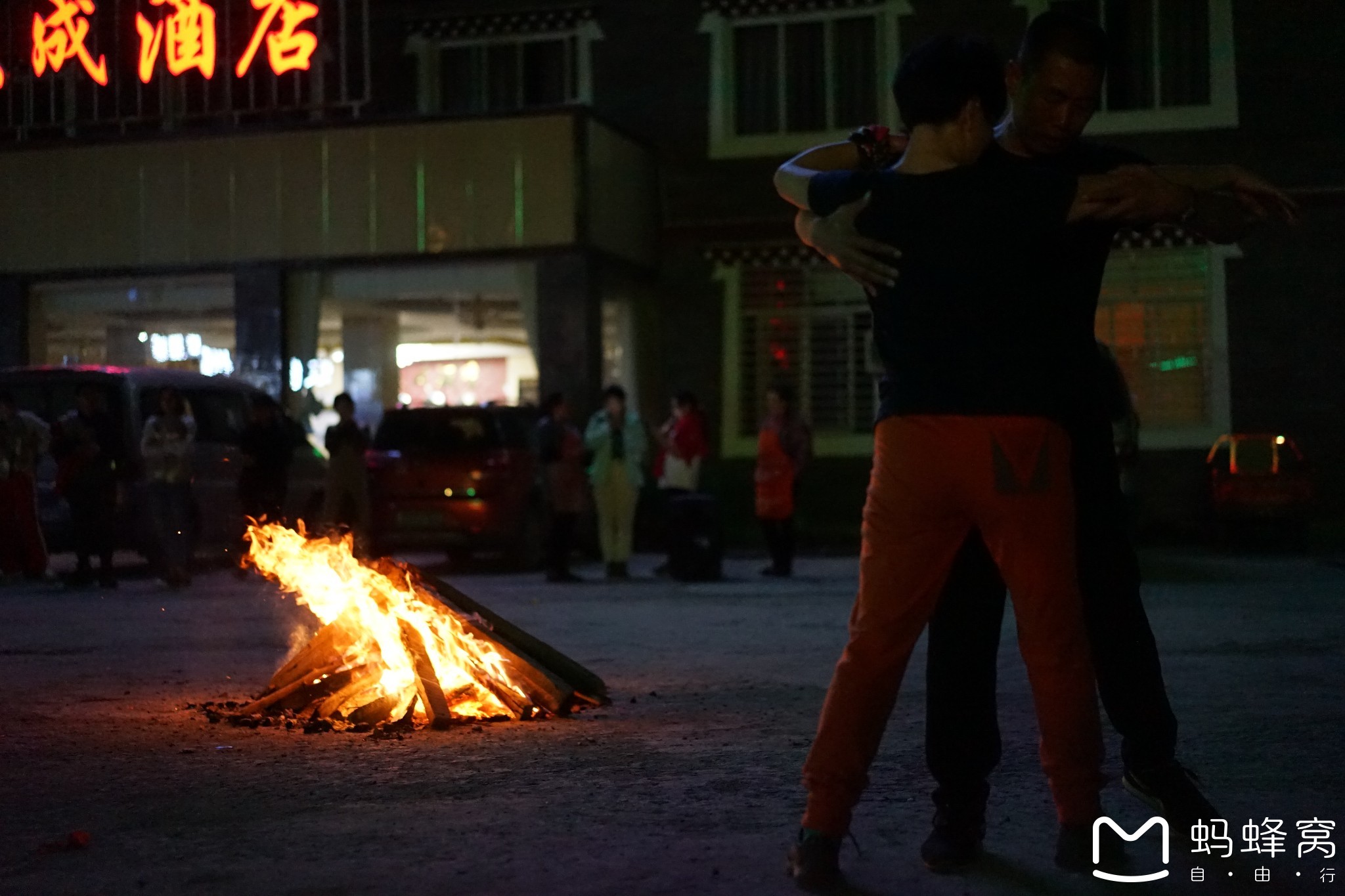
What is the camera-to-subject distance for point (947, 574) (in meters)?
4.32

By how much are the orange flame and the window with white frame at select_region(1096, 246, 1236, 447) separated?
15001 mm

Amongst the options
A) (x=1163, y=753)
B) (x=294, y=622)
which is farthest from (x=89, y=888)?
(x=294, y=622)

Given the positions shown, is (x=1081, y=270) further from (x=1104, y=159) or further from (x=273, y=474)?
(x=273, y=474)

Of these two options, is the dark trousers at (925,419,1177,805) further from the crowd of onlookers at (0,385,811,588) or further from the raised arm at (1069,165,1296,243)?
the crowd of onlookers at (0,385,811,588)

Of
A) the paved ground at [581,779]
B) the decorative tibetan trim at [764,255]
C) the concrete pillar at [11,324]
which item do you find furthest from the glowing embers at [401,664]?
the concrete pillar at [11,324]

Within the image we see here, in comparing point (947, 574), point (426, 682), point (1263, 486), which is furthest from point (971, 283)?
point (1263, 486)

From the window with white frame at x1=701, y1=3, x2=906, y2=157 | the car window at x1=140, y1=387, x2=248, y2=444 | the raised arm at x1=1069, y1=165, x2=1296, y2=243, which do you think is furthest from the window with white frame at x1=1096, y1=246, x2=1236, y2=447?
the raised arm at x1=1069, y1=165, x2=1296, y2=243

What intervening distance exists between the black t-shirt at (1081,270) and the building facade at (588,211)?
15.2m

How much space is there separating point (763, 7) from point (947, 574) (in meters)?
18.8

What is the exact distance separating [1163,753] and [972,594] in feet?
2.25

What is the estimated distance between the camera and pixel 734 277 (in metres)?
22.3

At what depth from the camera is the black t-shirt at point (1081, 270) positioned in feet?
14.6

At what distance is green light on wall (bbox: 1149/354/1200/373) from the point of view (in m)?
21.1

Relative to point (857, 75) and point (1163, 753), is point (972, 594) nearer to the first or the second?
point (1163, 753)
